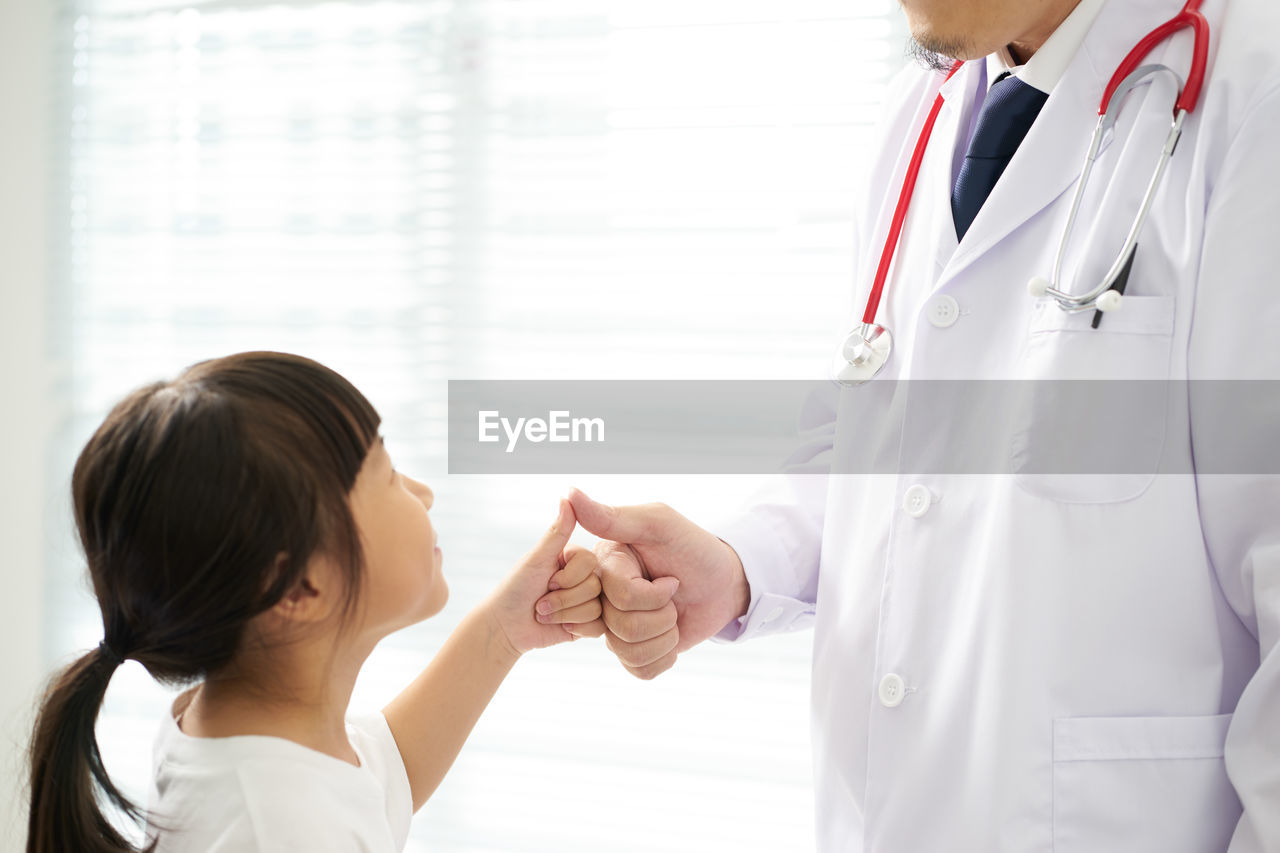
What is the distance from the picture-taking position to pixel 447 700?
3.89ft

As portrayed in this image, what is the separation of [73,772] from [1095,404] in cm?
98

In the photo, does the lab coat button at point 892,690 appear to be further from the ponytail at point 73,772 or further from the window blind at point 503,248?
the window blind at point 503,248

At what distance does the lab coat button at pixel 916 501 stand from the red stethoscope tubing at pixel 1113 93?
0.22 meters

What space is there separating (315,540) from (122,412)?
20 cm

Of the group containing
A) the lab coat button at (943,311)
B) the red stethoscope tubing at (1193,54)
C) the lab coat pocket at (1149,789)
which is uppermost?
the red stethoscope tubing at (1193,54)

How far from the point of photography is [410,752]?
3.77 feet

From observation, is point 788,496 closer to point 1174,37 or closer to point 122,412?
point 1174,37

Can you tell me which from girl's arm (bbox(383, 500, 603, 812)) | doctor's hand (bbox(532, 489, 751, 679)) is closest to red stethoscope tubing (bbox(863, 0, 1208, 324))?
doctor's hand (bbox(532, 489, 751, 679))

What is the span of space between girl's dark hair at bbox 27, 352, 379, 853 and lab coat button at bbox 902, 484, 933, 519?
55cm

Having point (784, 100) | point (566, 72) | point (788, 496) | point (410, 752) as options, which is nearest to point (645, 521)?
point (788, 496)

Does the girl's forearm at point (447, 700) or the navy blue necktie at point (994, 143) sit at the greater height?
the navy blue necktie at point (994, 143)
